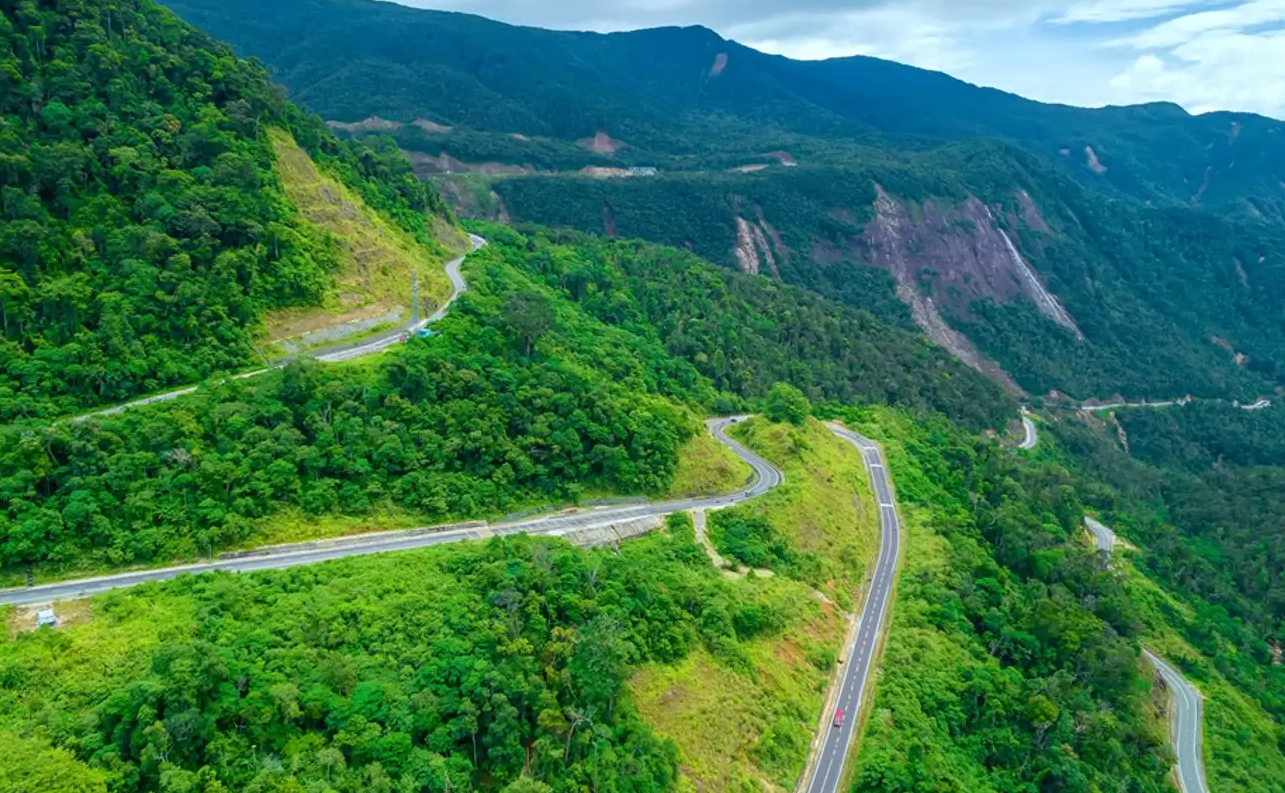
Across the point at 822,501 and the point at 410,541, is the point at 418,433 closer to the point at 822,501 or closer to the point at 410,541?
the point at 410,541

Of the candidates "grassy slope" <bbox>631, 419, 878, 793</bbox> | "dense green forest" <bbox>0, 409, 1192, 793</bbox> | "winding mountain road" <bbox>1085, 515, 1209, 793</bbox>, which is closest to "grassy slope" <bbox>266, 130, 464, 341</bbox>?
"dense green forest" <bbox>0, 409, 1192, 793</bbox>

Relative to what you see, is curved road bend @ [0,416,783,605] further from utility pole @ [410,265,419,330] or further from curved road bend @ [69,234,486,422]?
utility pole @ [410,265,419,330]

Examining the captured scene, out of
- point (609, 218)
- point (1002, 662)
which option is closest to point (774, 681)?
point (1002, 662)

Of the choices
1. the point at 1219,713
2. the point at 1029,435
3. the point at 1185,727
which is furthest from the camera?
the point at 1029,435

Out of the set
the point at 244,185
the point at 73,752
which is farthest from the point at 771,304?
the point at 73,752

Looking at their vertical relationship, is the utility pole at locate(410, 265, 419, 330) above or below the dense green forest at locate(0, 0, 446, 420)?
below

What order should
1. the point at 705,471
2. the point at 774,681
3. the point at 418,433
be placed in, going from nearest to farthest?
the point at 774,681, the point at 418,433, the point at 705,471

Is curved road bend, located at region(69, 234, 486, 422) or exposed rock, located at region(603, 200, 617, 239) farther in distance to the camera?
exposed rock, located at region(603, 200, 617, 239)
